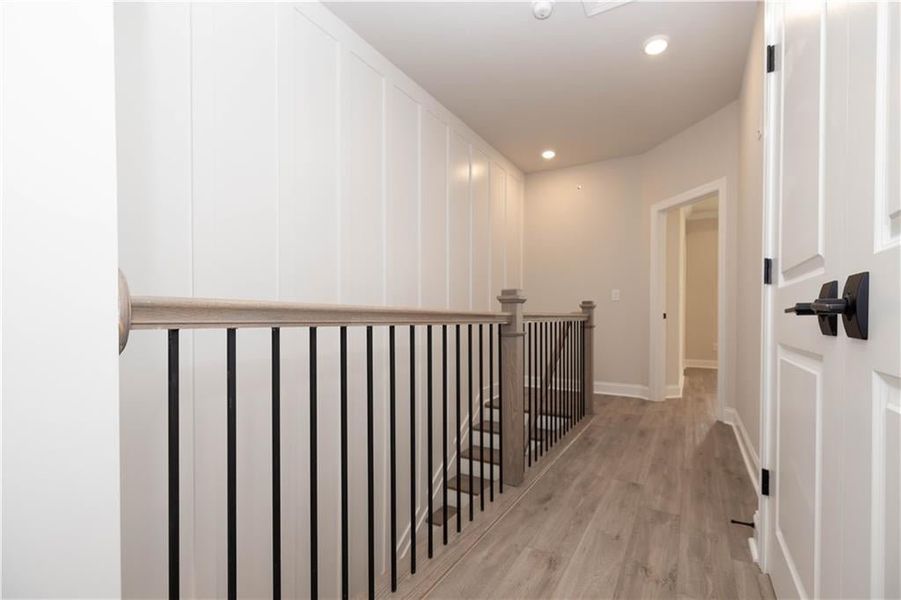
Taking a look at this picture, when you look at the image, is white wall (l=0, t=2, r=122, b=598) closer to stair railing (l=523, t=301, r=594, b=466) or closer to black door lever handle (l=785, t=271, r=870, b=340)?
black door lever handle (l=785, t=271, r=870, b=340)

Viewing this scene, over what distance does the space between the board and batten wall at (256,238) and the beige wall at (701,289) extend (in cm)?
573

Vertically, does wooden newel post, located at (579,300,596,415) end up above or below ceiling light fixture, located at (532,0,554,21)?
below

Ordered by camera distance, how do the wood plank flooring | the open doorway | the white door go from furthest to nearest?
the open doorway → the wood plank flooring → the white door

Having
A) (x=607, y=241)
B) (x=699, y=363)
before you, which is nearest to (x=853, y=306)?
(x=607, y=241)

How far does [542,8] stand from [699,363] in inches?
254

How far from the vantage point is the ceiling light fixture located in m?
2.19

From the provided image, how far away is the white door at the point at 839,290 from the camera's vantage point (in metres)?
0.60

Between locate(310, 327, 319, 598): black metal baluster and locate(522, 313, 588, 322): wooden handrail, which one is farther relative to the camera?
locate(522, 313, 588, 322): wooden handrail

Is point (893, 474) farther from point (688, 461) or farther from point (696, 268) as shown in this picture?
point (696, 268)

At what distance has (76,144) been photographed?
54cm

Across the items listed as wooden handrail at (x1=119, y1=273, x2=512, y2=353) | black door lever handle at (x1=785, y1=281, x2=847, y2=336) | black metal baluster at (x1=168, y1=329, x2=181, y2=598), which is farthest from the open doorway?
black metal baluster at (x1=168, y1=329, x2=181, y2=598)

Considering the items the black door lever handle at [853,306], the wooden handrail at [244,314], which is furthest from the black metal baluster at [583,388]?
the black door lever handle at [853,306]

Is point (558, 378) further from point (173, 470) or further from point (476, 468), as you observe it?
point (173, 470)

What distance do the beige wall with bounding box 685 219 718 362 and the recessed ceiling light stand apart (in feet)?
16.4
